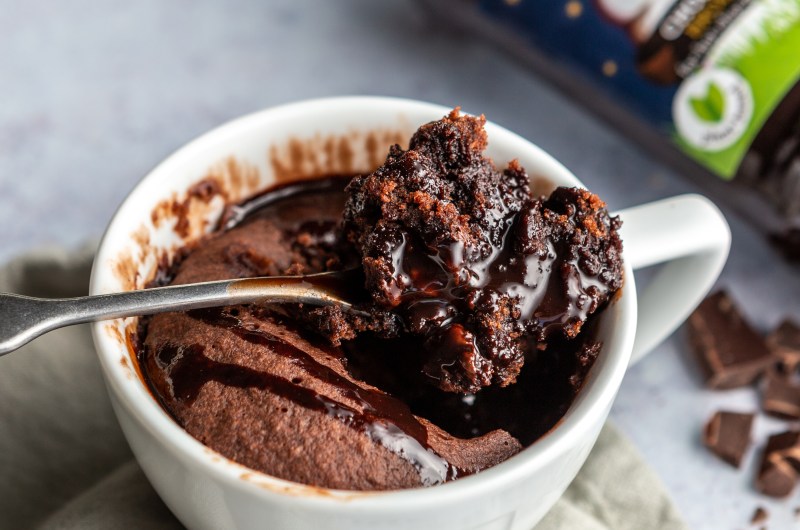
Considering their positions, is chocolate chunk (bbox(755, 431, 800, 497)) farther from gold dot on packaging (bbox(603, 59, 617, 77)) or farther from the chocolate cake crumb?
gold dot on packaging (bbox(603, 59, 617, 77))

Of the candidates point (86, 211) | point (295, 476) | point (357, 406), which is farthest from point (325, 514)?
point (86, 211)

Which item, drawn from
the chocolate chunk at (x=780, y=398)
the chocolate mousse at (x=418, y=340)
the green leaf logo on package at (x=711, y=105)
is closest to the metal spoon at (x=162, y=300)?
the chocolate mousse at (x=418, y=340)

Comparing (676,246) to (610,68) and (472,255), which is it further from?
(610,68)

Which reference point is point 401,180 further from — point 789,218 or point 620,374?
point 789,218

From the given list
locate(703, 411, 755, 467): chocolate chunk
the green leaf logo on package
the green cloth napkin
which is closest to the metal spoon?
the green cloth napkin

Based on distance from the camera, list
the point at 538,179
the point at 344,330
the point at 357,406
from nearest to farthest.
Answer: the point at 357,406 → the point at 344,330 → the point at 538,179
